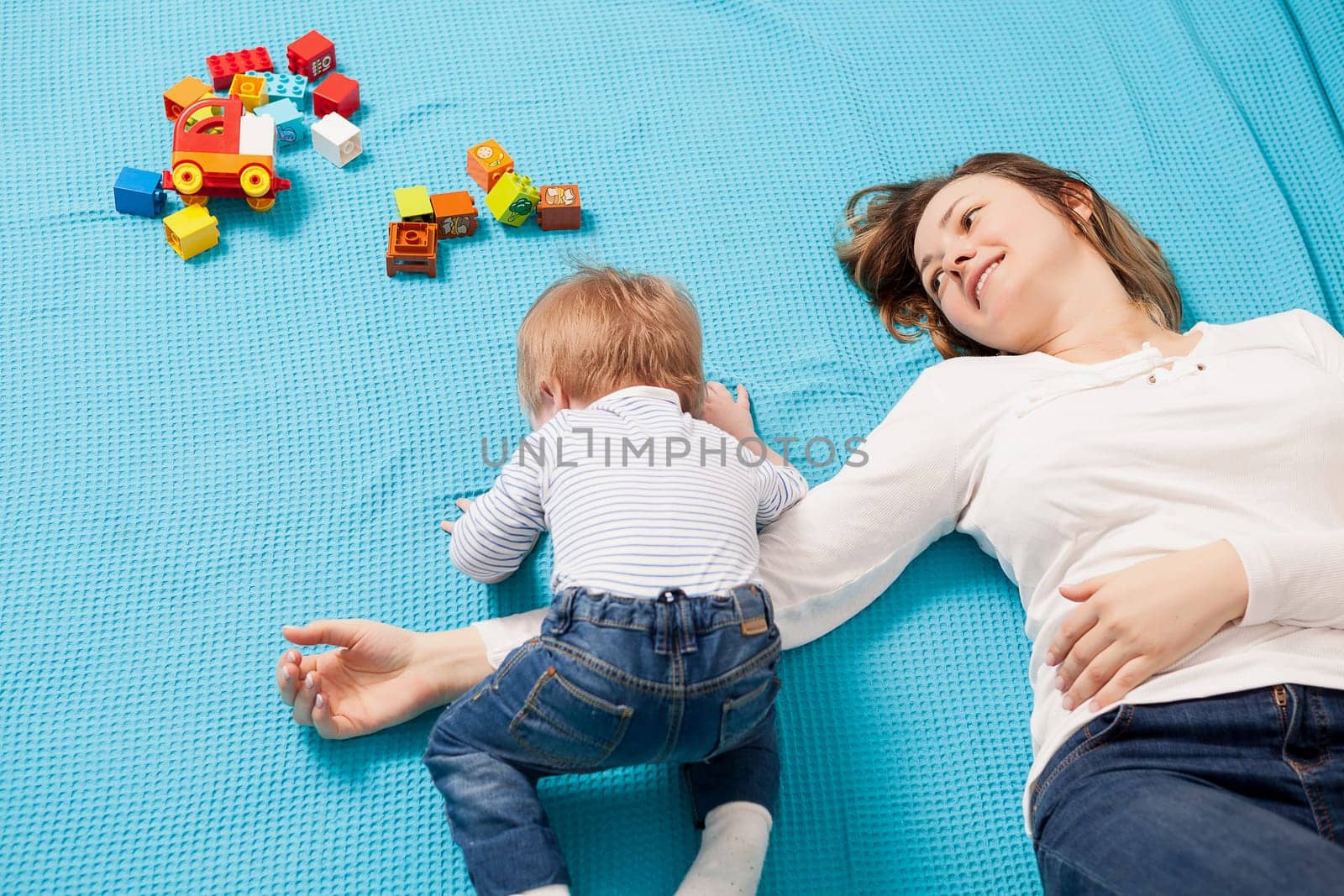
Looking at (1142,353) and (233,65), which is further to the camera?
(233,65)

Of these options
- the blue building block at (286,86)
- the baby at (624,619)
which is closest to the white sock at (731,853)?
the baby at (624,619)

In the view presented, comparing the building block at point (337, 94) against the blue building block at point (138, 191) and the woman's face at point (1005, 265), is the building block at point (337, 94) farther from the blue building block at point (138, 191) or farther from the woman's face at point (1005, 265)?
the woman's face at point (1005, 265)

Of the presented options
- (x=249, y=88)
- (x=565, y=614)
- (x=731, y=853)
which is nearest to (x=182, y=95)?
(x=249, y=88)

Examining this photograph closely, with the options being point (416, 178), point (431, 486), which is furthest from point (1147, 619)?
point (416, 178)

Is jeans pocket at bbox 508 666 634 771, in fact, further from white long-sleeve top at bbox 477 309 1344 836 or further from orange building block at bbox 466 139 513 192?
orange building block at bbox 466 139 513 192

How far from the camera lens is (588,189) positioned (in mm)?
1456

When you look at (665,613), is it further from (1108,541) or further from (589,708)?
(1108,541)

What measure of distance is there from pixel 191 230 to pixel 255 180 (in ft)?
0.33

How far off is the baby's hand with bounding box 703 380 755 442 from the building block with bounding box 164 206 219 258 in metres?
0.66

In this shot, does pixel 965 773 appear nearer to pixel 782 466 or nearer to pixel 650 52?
pixel 782 466

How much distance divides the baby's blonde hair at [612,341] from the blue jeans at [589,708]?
0.73 feet

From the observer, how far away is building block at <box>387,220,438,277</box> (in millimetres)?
1348

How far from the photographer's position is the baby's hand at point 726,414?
4.10 ft

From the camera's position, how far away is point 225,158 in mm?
1373
